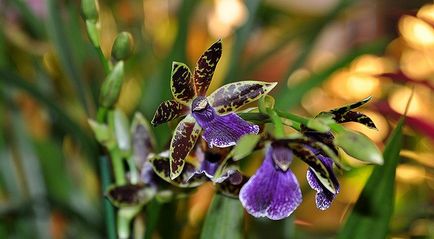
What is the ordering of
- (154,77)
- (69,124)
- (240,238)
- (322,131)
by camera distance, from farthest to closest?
(154,77)
(69,124)
(240,238)
(322,131)

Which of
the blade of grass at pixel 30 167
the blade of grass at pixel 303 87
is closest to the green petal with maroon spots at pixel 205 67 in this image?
the blade of grass at pixel 303 87

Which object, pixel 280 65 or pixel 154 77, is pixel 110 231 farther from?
pixel 280 65

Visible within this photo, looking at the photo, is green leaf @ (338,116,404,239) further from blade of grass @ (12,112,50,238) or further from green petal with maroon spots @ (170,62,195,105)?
blade of grass @ (12,112,50,238)

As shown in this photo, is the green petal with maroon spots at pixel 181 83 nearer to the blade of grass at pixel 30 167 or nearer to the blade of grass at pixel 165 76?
the blade of grass at pixel 165 76

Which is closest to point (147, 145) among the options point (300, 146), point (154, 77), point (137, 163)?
point (137, 163)

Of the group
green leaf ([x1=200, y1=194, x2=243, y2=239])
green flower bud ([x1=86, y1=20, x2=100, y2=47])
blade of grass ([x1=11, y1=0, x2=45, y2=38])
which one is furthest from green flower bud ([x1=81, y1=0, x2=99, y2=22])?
blade of grass ([x1=11, y1=0, x2=45, y2=38])

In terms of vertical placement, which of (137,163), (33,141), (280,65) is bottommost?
(280,65)
